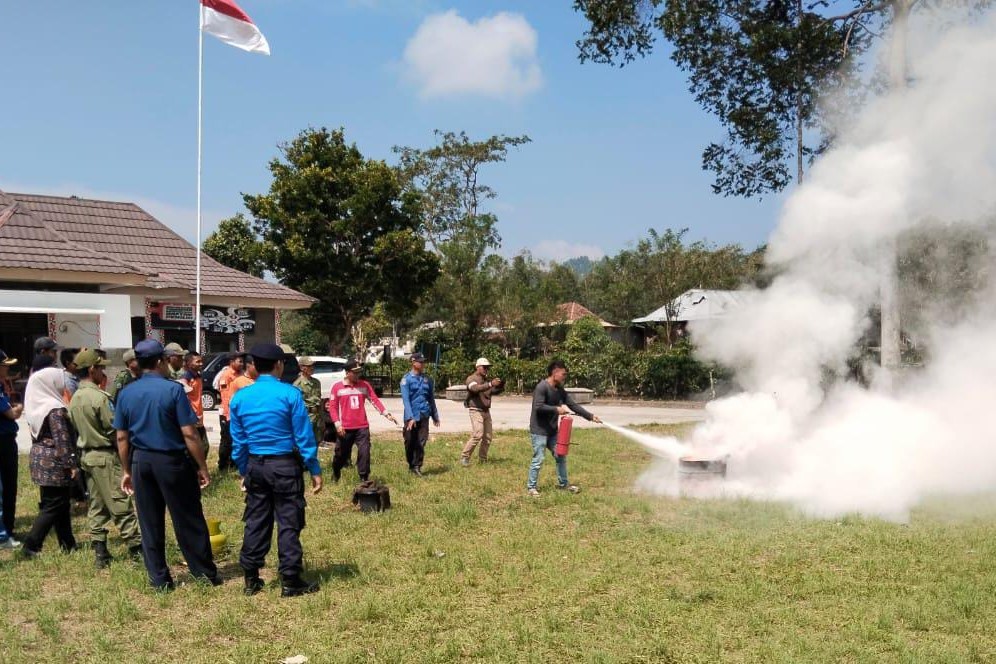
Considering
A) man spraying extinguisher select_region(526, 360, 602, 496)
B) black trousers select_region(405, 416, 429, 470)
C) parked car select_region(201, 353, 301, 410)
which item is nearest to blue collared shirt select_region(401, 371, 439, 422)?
black trousers select_region(405, 416, 429, 470)

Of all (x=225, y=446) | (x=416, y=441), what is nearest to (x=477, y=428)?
(x=416, y=441)

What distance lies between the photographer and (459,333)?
39.8m

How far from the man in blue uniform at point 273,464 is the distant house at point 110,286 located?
15.0 m

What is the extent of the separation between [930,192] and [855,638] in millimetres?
9130

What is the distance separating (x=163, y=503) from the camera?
20.4 ft

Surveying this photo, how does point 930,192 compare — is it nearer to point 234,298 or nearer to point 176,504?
point 176,504

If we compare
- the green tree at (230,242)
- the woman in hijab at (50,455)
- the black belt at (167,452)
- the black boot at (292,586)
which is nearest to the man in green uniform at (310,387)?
the woman in hijab at (50,455)

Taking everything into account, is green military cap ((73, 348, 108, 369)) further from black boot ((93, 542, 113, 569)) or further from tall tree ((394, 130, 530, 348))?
tall tree ((394, 130, 530, 348))

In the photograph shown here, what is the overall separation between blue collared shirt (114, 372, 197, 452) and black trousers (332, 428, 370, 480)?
13.8 ft

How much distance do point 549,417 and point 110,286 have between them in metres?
15.2

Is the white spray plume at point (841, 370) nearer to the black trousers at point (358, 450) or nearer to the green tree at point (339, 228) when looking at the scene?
the black trousers at point (358, 450)

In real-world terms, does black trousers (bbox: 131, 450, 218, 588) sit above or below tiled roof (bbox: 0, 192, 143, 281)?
below

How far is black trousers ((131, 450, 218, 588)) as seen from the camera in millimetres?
6055

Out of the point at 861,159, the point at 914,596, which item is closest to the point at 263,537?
the point at 914,596
